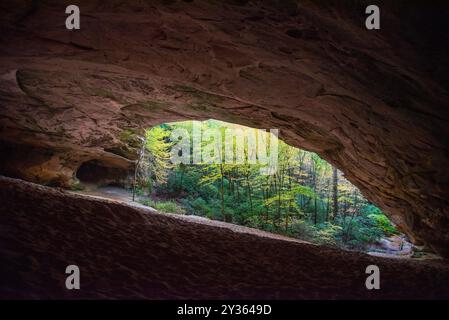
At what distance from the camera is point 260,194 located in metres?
25.8

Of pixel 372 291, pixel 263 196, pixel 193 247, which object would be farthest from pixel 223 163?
pixel 372 291

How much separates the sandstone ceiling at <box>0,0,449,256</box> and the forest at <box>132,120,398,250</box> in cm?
839

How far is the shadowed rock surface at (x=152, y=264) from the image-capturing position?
133 inches

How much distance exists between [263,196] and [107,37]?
2052cm

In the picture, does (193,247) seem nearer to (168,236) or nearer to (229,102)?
(168,236)

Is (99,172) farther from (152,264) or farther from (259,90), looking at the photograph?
(152,264)

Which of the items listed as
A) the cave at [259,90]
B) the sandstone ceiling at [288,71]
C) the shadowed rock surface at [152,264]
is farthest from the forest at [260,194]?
the shadowed rock surface at [152,264]

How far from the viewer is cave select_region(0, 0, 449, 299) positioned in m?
4.04

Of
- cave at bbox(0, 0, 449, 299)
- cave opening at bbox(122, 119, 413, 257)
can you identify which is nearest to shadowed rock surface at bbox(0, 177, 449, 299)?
cave at bbox(0, 0, 449, 299)

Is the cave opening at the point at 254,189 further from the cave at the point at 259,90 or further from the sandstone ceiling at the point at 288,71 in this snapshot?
the cave at the point at 259,90

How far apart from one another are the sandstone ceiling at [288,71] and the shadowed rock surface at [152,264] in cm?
293

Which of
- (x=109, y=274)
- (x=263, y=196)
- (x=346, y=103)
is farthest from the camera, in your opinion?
(x=263, y=196)

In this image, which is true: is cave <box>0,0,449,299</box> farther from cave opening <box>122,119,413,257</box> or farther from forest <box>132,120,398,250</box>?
forest <box>132,120,398,250</box>

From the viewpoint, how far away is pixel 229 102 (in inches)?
362
